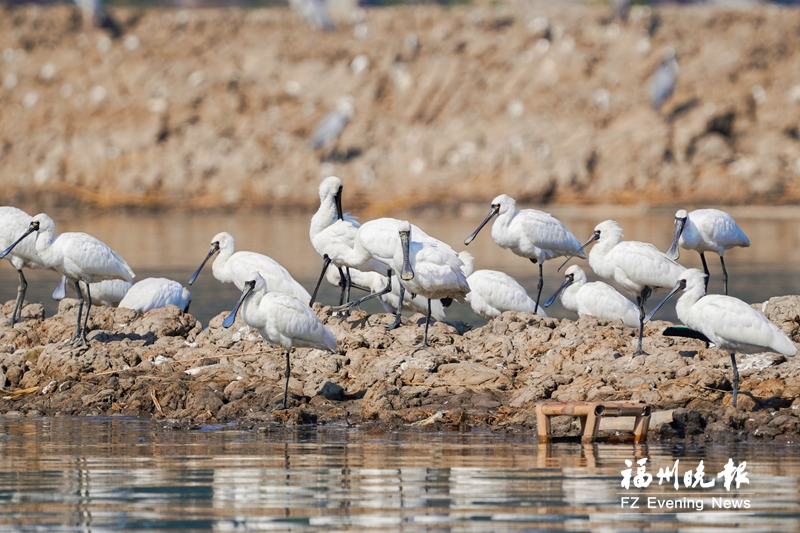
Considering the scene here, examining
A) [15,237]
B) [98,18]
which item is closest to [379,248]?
[15,237]

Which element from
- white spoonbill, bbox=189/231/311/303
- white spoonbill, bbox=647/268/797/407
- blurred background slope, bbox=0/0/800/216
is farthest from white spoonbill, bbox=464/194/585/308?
blurred background slope, bbox=0/0/800/216

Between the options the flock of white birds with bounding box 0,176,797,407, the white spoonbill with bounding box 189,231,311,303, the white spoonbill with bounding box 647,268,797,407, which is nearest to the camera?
the white spoonbill with bounding box 647,268,797,407

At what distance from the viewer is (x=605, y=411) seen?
1162cm

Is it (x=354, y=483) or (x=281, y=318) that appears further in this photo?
(x=281, y=318)

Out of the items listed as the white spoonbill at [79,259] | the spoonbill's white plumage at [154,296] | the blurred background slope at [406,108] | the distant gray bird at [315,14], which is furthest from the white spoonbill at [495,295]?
the distant gray bird at [315,14]

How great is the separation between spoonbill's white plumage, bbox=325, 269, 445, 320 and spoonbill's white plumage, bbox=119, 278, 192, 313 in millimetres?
2112

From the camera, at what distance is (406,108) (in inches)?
2532

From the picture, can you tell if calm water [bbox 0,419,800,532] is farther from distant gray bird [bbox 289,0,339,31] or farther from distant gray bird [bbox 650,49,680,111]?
distant gray bird [bbox 289,0,339,31]

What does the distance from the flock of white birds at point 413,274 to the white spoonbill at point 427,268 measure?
0.01 meters

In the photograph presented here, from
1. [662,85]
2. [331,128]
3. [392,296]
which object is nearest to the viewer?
[392,296]

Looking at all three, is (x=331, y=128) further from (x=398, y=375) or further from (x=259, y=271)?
(x=398, y=375)

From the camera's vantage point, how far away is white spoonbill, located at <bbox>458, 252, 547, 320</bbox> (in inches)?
684

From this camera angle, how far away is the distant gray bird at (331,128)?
61.7m

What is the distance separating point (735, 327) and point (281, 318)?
4.51 m
